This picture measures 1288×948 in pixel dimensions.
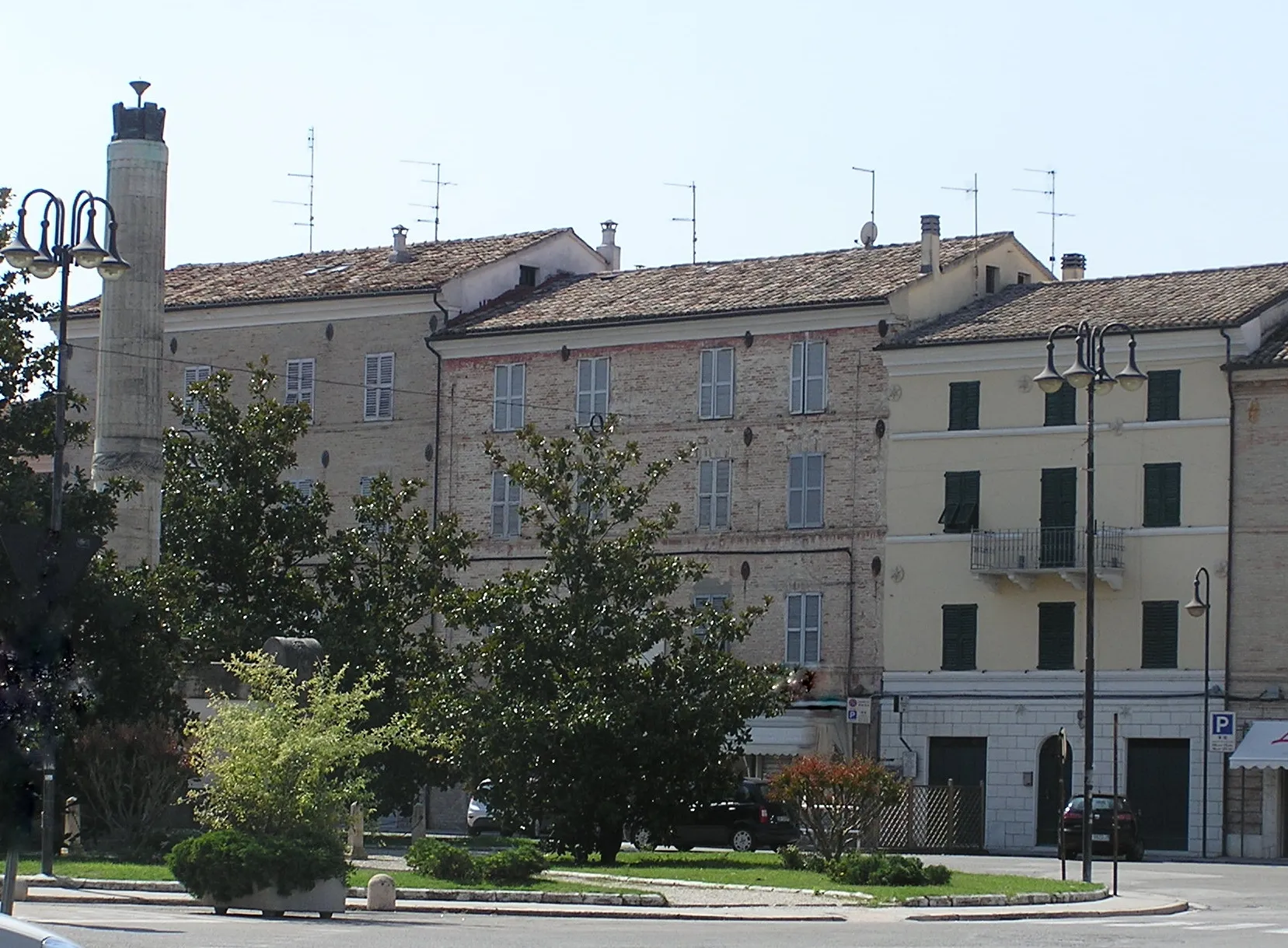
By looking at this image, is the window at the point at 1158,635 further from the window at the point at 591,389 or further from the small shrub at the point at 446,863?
the small shrub at the point at 446,863

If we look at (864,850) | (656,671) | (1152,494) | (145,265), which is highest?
(145,265)

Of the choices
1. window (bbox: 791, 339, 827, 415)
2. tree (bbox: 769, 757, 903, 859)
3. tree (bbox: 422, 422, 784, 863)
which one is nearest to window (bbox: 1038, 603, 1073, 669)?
window (bbox: 791, 339, 827, 415)

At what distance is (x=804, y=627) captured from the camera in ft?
192

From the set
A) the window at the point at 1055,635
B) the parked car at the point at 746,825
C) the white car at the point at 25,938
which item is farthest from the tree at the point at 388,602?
the white car at the point at 25,938

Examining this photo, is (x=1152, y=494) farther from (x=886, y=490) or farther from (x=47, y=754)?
(x=47, y=754)

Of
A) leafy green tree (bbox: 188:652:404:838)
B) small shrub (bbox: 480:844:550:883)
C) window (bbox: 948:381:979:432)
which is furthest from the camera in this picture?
window (bbox: 948:381:979:432)

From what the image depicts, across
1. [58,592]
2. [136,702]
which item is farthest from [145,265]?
[58,592]

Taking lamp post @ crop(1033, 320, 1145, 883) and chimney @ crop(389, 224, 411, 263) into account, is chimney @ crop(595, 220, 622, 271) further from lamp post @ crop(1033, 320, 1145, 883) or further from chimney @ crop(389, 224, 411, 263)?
lamp post @ crop(1033, 320, 1145, 883)

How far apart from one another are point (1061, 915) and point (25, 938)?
21547 millimetres

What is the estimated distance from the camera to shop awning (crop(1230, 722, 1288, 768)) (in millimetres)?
51469

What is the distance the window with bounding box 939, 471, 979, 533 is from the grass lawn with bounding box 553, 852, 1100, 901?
16.8 meters

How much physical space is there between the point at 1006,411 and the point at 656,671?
733 inches

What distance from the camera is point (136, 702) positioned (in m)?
39.3

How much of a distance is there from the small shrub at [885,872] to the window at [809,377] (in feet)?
83.4
